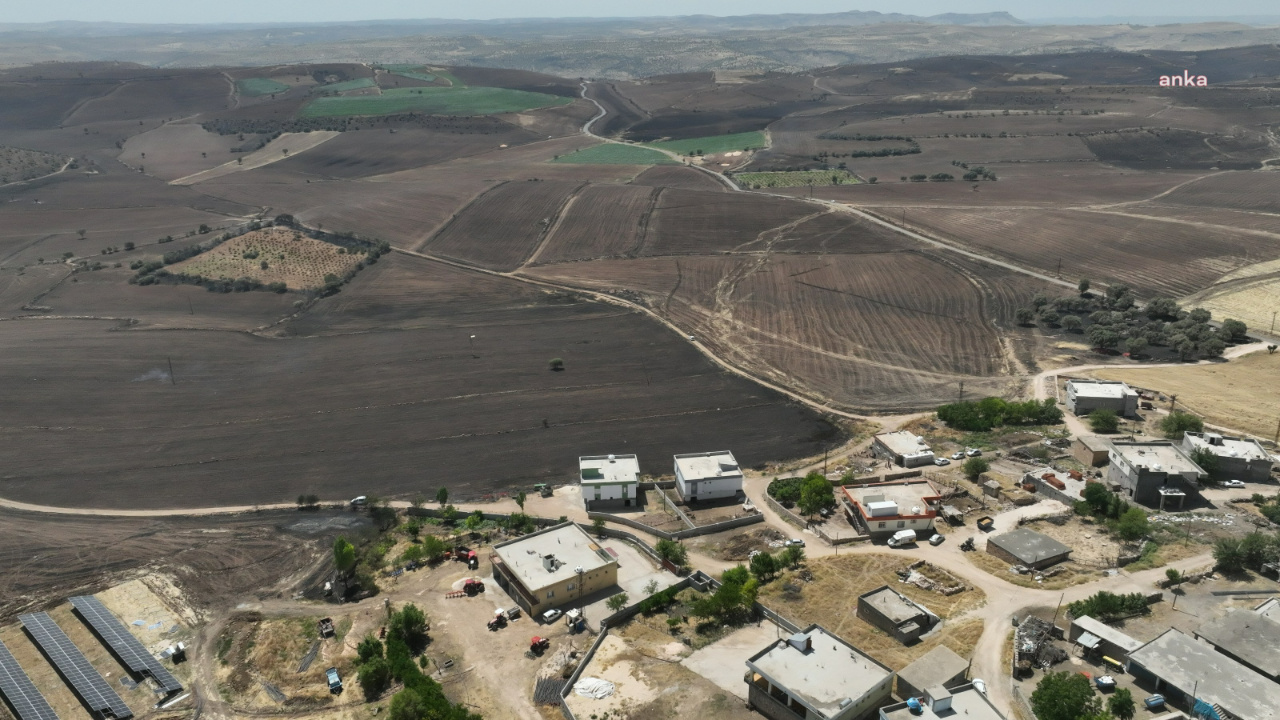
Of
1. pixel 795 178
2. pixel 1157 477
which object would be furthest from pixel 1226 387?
pixel 795 178

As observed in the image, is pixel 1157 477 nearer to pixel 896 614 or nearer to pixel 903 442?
pixel 903 442

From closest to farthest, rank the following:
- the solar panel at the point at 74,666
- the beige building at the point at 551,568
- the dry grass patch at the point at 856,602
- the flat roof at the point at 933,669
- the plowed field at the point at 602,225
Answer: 1. the flat roof at the point at 933,669
2. the solar panel at the point at 74,666
3. the dry grass patch at the point at 856,602
4. the beige building at the point at 551,568
5. the plowed field at the point at 602,225

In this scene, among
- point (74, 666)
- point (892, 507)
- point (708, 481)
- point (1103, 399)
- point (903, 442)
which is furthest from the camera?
point (1103, 399)

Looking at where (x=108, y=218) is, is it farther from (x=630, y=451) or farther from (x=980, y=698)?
(x=980, y=698)

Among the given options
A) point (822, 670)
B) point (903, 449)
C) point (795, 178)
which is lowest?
point (903, 449)

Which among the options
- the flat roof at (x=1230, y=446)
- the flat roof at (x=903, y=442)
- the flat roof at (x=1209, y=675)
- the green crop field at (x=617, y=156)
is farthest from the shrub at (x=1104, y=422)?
the green crop field at (x=617, y=156)

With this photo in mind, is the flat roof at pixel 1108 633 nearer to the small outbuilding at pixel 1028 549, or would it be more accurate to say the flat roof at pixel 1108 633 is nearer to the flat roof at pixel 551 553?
the small outbuilding at pixel 1028 549
